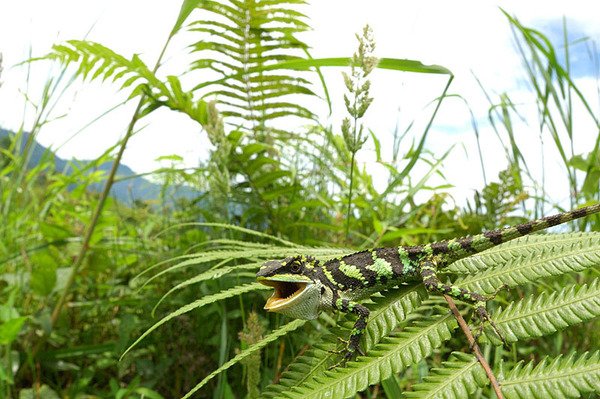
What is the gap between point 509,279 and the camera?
5.78 ft

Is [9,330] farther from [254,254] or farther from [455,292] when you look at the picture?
[455,292]

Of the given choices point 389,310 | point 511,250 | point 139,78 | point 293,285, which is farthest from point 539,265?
point 139,78

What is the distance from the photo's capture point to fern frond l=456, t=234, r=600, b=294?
5.57ft

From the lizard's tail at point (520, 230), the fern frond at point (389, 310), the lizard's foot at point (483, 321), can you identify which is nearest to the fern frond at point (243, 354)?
the fern frond at point (389, 310)

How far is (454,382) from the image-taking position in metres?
1.35

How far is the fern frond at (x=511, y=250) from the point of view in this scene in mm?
1927

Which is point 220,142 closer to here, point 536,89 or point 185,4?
point 185,4

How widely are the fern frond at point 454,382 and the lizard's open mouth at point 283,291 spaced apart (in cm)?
88

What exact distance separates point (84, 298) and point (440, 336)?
3642 mm

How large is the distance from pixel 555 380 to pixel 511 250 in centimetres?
76

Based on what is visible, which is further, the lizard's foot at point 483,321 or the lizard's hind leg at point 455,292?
the lizard's hind leg at point 455,292

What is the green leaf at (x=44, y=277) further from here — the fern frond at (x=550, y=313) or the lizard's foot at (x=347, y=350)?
the fern frond at (x=550, y=313)

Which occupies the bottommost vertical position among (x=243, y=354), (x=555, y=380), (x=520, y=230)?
(x=555, y=380)

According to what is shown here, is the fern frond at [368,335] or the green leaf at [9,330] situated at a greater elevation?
the fern frond at [368,335]
